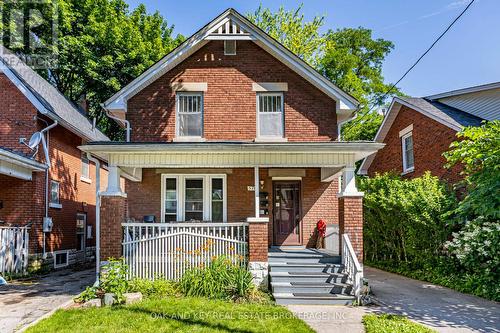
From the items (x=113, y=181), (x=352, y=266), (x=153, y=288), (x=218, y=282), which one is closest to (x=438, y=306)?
(x=352, y=266)

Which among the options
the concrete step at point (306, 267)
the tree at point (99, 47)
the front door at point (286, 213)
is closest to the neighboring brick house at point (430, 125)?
the front door at point (286, 213)

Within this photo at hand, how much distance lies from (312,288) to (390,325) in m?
2.54

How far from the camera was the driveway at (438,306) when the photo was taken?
22.9 feet

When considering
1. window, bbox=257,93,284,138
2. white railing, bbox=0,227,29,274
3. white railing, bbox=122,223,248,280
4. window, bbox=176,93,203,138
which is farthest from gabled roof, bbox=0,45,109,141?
window, bbox=257,93,284,138

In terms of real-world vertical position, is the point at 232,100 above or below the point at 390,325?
above

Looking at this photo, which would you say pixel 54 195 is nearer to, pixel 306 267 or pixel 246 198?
pixel 246 198

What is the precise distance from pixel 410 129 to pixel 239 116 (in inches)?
326

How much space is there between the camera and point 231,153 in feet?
31.9

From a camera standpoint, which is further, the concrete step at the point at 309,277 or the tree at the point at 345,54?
the tree at the point at 345,54

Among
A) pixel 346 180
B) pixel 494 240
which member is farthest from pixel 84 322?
pixel 494 240

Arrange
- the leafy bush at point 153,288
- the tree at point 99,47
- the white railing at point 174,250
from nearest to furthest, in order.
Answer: the leafy bush at point 153,288 → the white railing at point 174,250 → the tree at point 99,47

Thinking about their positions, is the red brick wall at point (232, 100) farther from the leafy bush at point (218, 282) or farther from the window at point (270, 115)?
the leafy bush at point (218, 282)

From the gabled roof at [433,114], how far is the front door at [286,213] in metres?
5.83

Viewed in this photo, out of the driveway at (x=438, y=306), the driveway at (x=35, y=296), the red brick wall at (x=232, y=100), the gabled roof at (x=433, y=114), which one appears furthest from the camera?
the gabled roof at (x=433, y=114)
